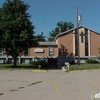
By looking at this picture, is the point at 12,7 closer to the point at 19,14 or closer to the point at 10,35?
the point at 19,14

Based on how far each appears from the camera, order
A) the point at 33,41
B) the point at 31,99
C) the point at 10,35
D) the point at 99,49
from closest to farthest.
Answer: the point at 31,99
the point at 10,35
the point at 33,41
the point at 99,49

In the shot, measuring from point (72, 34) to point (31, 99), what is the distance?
1964 inches

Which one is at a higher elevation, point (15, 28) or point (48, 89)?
point (15, 28)

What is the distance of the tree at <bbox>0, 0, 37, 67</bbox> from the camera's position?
4112 cm

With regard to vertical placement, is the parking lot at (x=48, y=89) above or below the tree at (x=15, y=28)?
below

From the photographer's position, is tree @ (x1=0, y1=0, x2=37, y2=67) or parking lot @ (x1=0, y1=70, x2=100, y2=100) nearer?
parking lot @ (x1=0, y1=70, x2=100, y2=100)

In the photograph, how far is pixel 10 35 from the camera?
135 ft

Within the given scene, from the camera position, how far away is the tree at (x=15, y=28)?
4112 cm

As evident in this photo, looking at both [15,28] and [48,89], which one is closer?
[48,89]

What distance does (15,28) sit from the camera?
1649 inches

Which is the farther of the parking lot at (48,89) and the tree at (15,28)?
the tree at (15,28)

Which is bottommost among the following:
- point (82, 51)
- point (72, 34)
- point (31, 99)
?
point (31, 99)

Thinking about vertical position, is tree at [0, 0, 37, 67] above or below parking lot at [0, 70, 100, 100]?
above

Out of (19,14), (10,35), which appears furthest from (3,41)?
(19,14)
